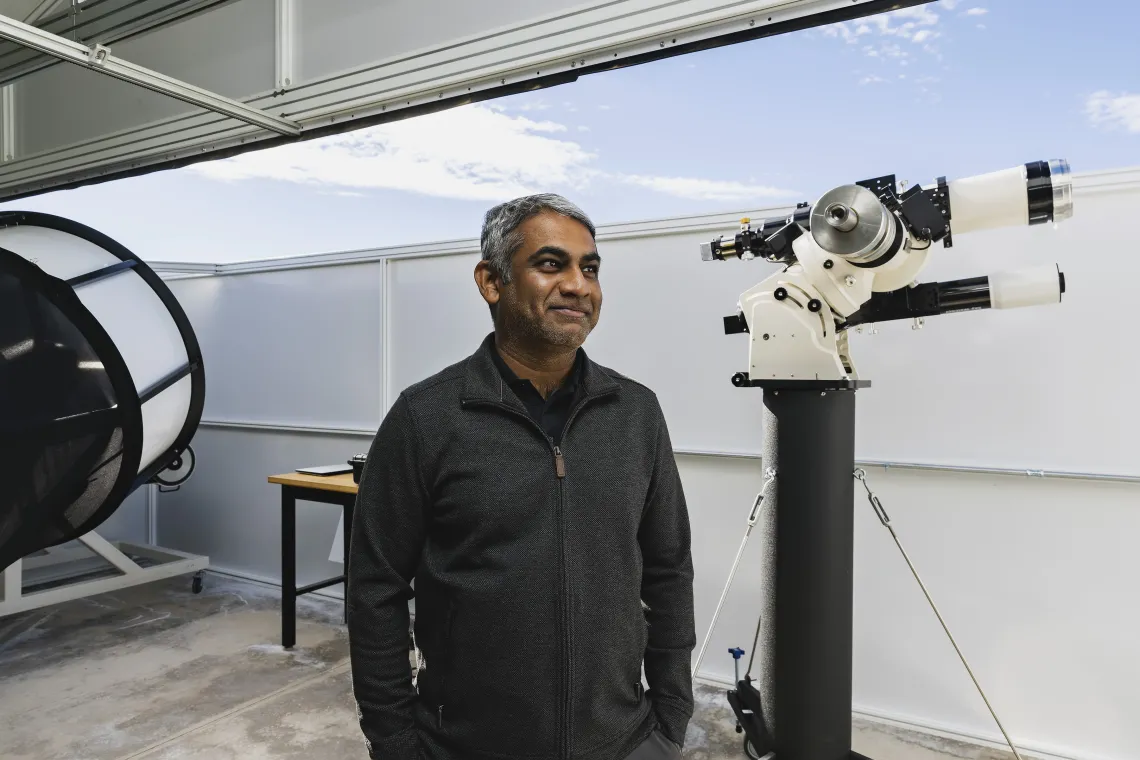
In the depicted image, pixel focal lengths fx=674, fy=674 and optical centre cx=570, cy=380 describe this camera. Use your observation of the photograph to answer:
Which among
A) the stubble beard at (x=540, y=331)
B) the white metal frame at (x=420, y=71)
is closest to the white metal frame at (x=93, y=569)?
the white metal frame at (x=420, y=71)

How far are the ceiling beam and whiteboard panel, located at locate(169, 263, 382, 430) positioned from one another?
1.06 m

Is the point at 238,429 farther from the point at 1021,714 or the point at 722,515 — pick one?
the point at 1021,714

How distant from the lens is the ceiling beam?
2154mm

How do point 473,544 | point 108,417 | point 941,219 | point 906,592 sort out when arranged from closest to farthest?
point 473,544
point 941,219
point 906,592
point 108,417

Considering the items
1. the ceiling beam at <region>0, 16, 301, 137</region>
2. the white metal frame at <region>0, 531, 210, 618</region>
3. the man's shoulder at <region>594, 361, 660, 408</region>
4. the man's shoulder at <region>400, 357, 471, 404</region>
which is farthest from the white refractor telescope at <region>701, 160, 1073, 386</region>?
the white metal frame at <region>0, 531, 210, 618</region>

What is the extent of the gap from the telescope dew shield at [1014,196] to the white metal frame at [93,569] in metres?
3.63

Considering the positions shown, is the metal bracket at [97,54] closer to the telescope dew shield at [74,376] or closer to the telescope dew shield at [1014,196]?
the telescope dew shield at [74,376]

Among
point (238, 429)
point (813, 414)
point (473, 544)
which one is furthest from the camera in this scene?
point (238, 429)

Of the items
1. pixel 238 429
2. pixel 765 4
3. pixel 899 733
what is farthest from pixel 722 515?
pixel 238 429

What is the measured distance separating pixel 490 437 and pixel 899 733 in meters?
2.27

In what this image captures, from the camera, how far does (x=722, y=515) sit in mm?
2805

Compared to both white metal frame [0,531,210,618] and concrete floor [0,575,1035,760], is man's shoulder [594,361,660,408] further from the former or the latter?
white metal frame [0,531,210,618]

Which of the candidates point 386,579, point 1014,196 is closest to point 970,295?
point 1014,196

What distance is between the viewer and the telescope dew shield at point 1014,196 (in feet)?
4.70
